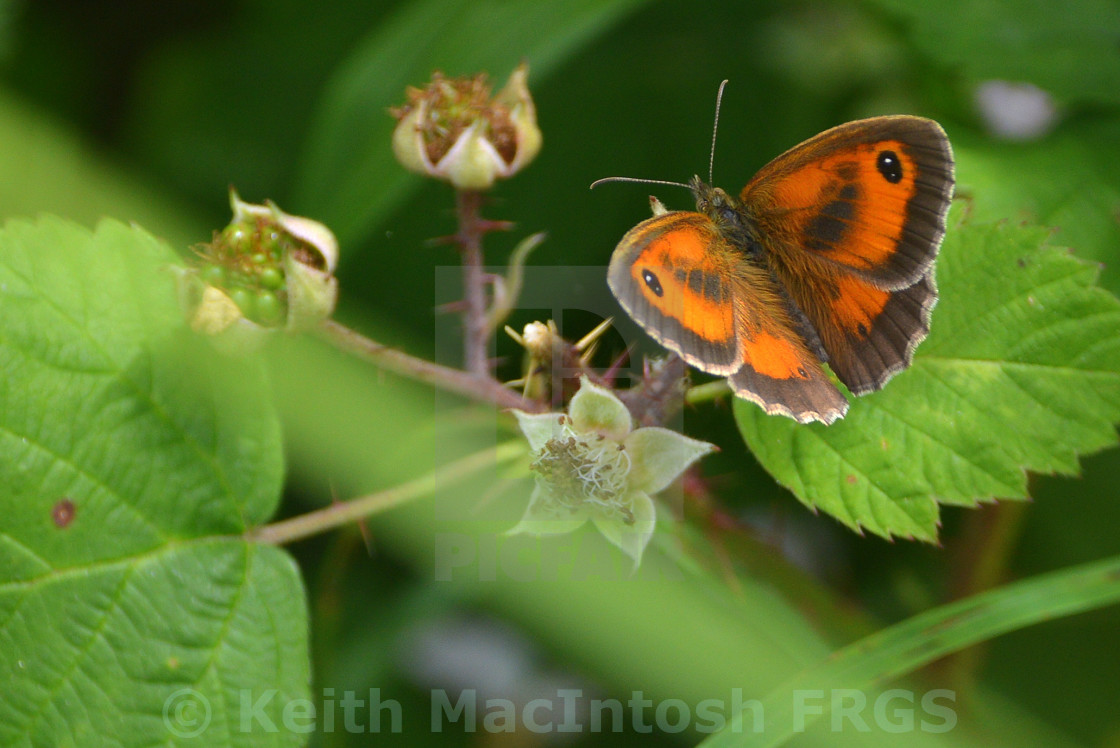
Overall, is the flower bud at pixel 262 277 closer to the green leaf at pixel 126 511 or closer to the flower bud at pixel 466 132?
the green leaf at pixel 126 511

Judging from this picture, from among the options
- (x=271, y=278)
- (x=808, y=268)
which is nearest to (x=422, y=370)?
(x=271, y=278)

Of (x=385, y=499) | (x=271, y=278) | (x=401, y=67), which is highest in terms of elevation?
(x=401, y=67)

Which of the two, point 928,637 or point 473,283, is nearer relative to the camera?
point 928,637

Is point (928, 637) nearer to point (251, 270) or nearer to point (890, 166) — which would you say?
point (890, 166)

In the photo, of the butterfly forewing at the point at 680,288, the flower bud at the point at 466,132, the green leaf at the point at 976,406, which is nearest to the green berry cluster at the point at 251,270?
A: the flower bud at the point at 466,132

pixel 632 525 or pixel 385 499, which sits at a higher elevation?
pixel 385 499

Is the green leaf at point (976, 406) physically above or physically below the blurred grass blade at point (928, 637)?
above

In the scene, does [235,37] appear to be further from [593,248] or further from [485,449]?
[485,449]
